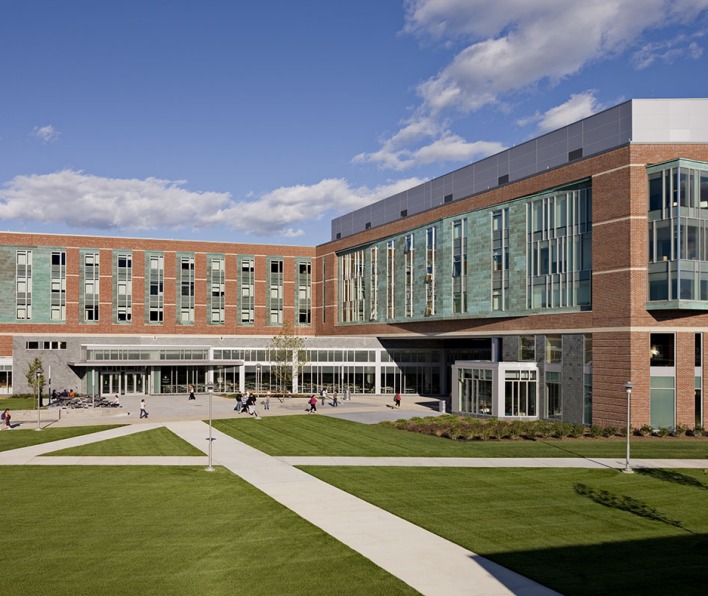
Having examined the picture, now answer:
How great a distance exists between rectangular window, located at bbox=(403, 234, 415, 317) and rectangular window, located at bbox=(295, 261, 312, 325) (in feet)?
86.1

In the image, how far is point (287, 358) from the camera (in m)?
73.1

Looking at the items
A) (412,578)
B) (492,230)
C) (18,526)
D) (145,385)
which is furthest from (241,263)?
(412,578)

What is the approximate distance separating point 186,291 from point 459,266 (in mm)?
40080

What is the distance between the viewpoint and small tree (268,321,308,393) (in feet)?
237

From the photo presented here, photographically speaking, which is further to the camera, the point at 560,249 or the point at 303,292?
the point at 303,292

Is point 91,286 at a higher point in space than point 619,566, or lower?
higher

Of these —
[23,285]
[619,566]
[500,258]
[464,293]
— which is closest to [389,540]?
[619,566]

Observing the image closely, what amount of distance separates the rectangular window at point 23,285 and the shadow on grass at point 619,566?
73.8 metres

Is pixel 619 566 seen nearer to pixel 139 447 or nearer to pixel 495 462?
pixel 495 462

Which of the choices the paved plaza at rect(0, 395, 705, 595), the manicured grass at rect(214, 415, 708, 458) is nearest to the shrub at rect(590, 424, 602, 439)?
the manicured grass at rect(214, 415, 708, 458)

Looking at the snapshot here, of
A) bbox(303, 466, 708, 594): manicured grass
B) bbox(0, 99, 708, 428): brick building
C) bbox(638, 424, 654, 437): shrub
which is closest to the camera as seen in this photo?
bbox(303, 466, 708, 594): manicured grass

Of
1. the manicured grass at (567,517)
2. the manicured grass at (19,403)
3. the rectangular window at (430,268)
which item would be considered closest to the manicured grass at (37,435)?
the manicured grass at (19,403)

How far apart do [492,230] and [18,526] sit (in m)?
40.3

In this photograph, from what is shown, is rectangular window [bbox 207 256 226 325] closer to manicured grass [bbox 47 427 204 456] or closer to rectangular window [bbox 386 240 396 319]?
rectangular window [bbox 386 240 396 319]
